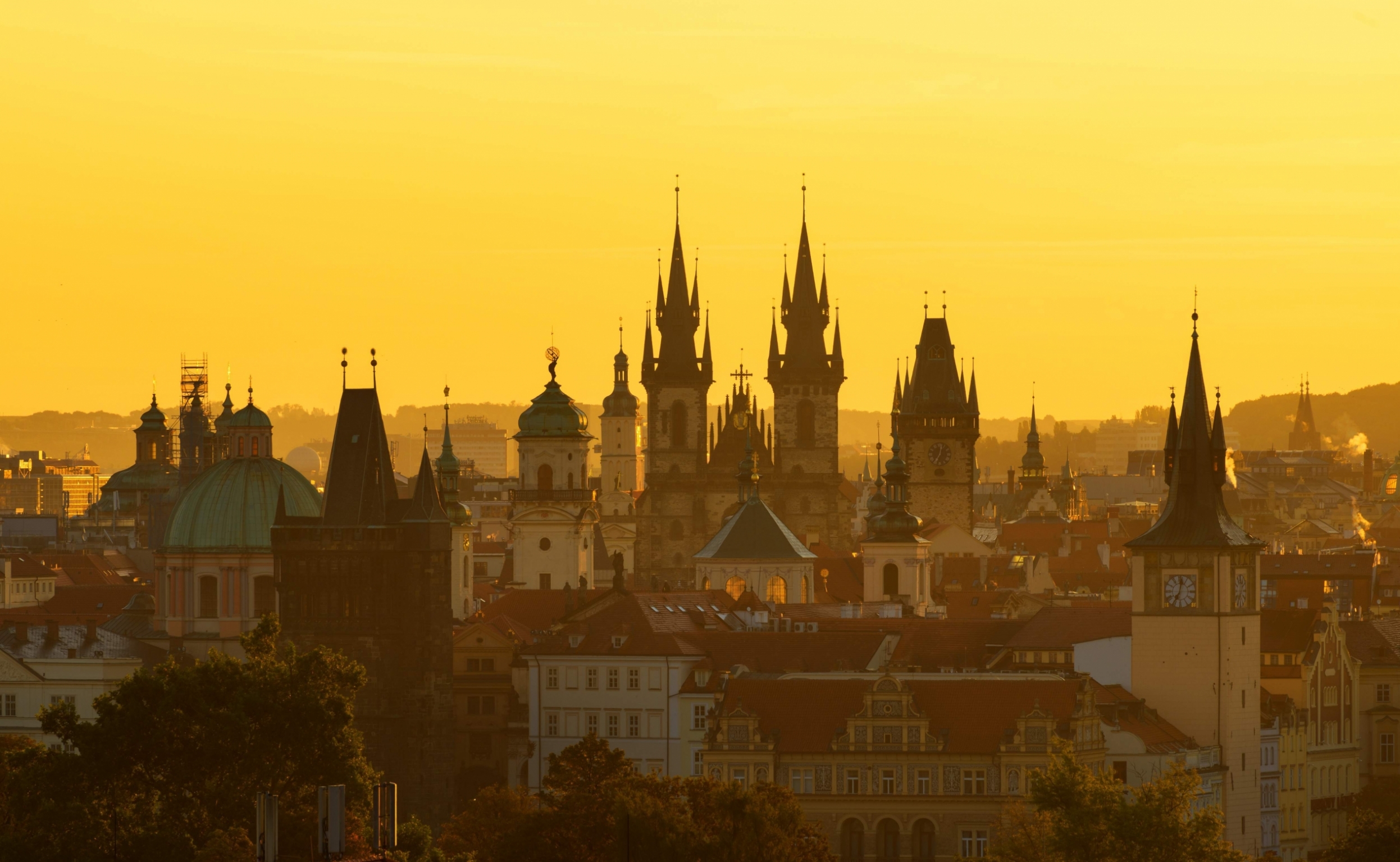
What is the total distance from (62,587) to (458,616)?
27890 mm

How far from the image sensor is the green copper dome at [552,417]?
18300cm

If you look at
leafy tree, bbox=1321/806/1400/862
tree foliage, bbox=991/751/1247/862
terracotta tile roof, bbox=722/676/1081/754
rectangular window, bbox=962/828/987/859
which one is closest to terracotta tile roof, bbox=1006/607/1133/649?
terracotta tile roof, bbox=722/676/1081/754

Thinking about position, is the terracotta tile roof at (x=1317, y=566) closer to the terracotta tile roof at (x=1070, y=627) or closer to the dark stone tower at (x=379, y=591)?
the terracotta tile roof at (x=1070, y=627)

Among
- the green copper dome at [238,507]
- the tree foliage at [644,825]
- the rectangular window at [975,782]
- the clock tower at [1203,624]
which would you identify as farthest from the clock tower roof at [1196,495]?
the green copper dome at [238,507]

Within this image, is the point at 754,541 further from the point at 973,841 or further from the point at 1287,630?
the point at 973,841

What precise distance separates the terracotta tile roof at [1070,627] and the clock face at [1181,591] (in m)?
5.99

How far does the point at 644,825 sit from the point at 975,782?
29.6m

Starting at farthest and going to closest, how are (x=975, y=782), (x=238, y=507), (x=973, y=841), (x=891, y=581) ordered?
(x=891, y=581) < (x=238, y=507) < (x=975, y=782) < (x=973, y=841)

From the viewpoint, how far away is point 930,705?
4624 inches

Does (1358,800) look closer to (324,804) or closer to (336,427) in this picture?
(336,427)

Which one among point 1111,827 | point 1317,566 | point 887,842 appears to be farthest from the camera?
point 1317,566

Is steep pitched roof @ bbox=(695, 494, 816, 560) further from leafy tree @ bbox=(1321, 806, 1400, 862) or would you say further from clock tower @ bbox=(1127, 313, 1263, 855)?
leafy tree @ bbox=(1321, 806, 1400, 862)

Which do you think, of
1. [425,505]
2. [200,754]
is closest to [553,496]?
[425,505]

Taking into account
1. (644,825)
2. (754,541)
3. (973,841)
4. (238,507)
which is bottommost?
(973,841)
